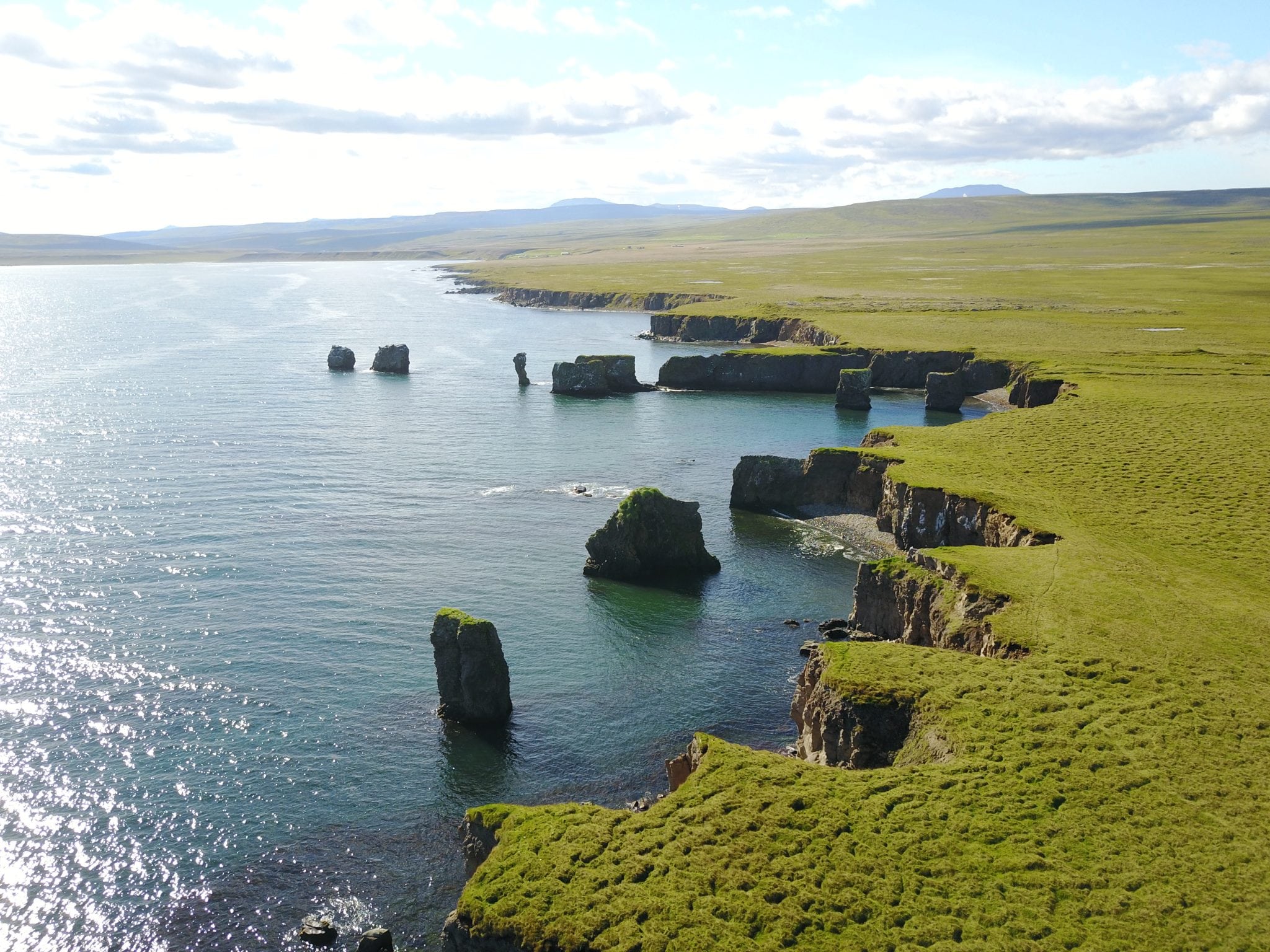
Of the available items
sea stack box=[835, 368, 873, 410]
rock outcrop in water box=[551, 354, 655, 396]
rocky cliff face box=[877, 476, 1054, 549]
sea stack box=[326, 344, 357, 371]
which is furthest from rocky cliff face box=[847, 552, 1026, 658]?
sea stack box=[326, 344, 357, 371]

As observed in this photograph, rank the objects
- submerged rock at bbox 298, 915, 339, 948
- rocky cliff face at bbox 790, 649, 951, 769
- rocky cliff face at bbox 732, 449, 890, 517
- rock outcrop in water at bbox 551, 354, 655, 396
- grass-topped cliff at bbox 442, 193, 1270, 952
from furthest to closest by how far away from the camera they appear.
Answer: rock outcrop in water at bbox 551, 354, 655, 396, rocky cliff face at bbox 732, 449, 890, 517, rocky cliff face at bbox 790, 649, 951, 769, submerged rock at bbox 298, 915, 339, 948, grass-topped cliff at bbox 442, 193, 1270, 952

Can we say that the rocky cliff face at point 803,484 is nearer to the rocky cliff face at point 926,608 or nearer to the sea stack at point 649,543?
the sea stack at point 649,543

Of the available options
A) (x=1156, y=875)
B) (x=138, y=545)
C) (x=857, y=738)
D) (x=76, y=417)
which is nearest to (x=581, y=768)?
(x=857, y=738)

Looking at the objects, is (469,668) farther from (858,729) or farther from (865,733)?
(865,733)

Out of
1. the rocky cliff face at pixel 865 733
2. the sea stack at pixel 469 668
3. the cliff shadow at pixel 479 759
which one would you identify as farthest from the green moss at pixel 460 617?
the rocky cliff face at pixel 865 733

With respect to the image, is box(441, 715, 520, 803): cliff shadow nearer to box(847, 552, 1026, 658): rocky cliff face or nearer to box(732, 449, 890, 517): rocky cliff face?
box(847, 552, 1026, 658): rocky cliff face

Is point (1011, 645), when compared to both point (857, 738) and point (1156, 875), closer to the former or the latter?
point (857, 738)
